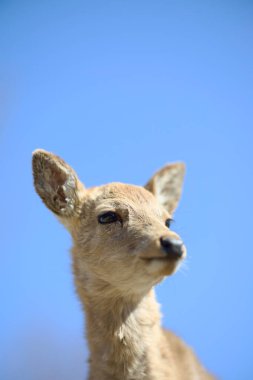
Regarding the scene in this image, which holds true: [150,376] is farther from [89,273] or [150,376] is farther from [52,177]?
[52,177]

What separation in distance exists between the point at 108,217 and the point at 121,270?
3.04 ft

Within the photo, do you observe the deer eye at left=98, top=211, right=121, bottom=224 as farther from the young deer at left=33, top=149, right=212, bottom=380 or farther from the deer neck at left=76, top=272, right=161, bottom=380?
the deer neck at left=76, top=272, right=161, bottom=380

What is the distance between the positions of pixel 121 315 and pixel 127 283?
0.58m

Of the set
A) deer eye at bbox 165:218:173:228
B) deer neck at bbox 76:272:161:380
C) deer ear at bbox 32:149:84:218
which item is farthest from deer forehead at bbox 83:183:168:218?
deer neck at bbox 76:272:161:380

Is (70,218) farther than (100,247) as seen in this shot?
Yes

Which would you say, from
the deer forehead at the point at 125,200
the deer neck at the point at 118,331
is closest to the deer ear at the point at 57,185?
the deer forehead at the point at 125,200

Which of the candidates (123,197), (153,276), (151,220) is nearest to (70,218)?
(123,197)

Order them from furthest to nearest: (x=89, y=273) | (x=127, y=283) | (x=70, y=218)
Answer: (x=70, y=218)
(x=89, y=273)
(x=127, y=283)

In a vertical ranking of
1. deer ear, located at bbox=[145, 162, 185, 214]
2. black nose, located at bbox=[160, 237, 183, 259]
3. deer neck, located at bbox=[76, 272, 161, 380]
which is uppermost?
deer ear, located at bbox=[145, 162, 185, 214]

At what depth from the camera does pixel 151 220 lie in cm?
684

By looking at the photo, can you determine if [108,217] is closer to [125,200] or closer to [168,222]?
[125,200]

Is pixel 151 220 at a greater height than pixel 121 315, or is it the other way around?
pixel 151 220

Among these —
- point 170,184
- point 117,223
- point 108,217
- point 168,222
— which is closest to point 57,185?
point 108,217

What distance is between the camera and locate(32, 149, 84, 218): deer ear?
26.2 feet
